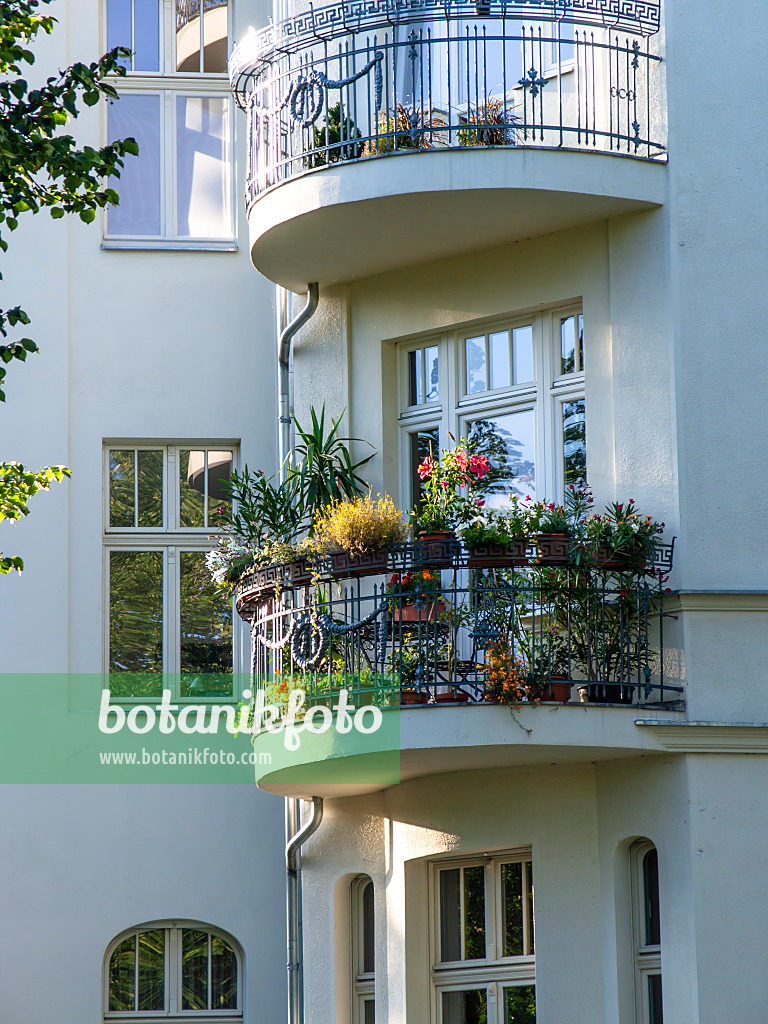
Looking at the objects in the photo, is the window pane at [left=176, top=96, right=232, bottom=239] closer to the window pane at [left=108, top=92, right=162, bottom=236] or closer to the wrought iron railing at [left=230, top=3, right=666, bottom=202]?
the window pane at [left=108, top=92, right=162, bottom=236]

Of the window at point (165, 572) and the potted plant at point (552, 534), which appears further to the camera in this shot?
the window at point (165, 572)

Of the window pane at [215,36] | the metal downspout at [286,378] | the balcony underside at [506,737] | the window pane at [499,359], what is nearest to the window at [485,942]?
the balcony underside at [506,737]

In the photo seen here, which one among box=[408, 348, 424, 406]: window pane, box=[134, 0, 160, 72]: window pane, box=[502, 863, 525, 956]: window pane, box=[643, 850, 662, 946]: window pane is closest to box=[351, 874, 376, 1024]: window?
box=[502, 863, 525, 956]: window pane

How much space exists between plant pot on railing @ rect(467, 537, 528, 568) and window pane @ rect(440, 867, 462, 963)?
→ 2683mm

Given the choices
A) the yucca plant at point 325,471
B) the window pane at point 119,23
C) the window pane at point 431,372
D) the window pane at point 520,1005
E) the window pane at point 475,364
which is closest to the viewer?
the window pane at point 520,1005

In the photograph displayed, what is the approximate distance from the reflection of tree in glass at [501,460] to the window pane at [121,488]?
4.18 m

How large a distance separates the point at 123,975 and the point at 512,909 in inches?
176

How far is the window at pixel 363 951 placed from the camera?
500 inches

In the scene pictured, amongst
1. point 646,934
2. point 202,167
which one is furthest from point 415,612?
point 202,167

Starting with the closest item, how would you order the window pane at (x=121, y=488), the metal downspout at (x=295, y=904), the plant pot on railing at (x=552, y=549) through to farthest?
the plant pot on railing at (x=552, y=549), the metal downspout at (x=295, y=904), the window pane at (x=121, y=488)

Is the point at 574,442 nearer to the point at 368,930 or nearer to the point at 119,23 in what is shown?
the point at 368,930

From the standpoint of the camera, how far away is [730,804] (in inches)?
410

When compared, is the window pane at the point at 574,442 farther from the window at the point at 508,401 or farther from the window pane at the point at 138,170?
the window pane at the point at 138,170

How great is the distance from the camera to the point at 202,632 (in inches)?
593
